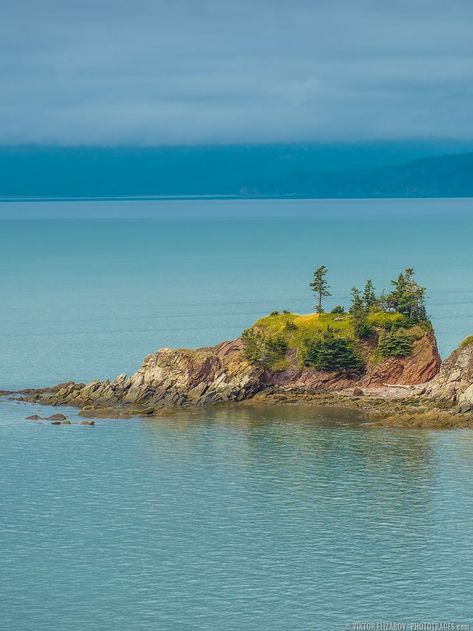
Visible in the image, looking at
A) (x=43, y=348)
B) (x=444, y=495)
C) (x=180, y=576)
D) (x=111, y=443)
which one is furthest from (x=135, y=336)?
(x=180, y=576)

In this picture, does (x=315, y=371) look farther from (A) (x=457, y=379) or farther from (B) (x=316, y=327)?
(A) (x=457, y=379)

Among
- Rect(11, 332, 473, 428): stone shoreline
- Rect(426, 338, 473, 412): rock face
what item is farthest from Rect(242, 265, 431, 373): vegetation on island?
Rect(426, 338, 473, 412): rock face

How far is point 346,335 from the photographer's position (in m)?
140

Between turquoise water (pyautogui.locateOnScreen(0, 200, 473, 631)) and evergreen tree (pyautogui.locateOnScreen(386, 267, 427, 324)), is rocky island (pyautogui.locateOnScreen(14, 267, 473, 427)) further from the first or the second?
turquoise water (pyautogui.locateOnScreen(0, 200, 473, 631))

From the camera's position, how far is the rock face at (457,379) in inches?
4985

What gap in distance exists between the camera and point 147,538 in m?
91.4

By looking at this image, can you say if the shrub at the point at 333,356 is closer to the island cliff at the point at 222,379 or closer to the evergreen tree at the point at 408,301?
the island cliff at the point at 222,379

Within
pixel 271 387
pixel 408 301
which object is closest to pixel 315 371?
pixel 271 387

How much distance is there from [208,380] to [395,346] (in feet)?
66.2

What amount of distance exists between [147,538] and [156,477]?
15.9 meters

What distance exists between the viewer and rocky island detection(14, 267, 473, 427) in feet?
426

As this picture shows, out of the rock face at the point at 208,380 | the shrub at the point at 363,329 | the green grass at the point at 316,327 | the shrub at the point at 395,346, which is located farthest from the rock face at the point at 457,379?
the shrub at the point at 363,329

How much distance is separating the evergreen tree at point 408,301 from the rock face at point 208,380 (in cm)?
317

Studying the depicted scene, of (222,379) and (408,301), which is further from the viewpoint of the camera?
(408,301)
